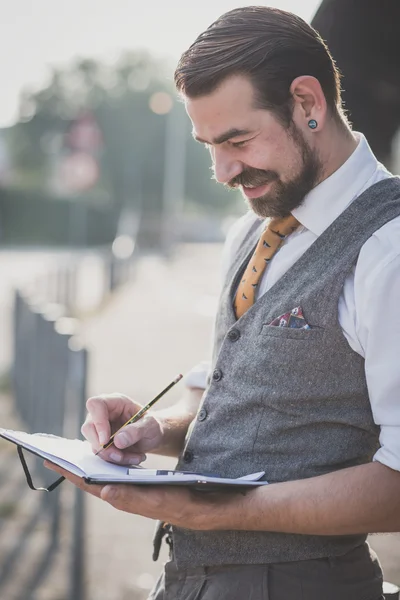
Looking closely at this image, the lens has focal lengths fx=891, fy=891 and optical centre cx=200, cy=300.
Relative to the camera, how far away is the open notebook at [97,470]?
6.29 feet

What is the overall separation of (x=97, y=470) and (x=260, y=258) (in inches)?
26.1

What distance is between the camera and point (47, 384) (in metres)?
6.41

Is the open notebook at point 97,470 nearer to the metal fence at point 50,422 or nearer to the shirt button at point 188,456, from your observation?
the shirt button at point 188,456

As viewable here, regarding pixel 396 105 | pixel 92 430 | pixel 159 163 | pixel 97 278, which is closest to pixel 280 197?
pixel 92 430

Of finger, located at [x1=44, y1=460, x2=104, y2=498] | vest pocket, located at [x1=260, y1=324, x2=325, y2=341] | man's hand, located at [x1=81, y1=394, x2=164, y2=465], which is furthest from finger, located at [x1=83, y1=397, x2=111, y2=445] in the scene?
vest pocket, located at [x1=260, y1=324, x2=325, y2=341]

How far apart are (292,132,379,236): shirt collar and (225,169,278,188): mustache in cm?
10

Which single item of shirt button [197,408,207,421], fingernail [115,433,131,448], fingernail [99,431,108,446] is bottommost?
fingernail [99,431,108,446]

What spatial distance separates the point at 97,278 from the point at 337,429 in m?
20.1

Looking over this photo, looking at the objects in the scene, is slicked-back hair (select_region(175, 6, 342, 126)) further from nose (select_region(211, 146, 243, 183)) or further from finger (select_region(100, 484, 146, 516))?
finger (select_region(100, 484, 146, 516))

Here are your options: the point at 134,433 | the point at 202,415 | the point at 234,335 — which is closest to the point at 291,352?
the point at 234,335

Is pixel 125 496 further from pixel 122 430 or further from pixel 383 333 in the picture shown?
pixel 383 333

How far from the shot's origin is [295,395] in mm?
2004

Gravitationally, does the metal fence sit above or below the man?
below

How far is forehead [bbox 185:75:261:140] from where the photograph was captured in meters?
2.10
